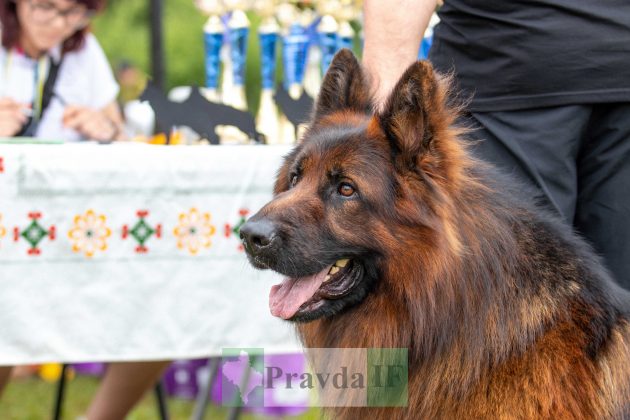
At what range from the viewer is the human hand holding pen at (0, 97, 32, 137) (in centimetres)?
422

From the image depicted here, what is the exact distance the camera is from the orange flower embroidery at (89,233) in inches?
131

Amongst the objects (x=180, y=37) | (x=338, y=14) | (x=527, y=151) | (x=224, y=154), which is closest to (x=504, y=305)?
(x=527, y=151)

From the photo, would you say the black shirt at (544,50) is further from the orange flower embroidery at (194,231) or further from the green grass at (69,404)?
the green grass at (69,404)

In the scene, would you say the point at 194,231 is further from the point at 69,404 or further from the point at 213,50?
the point at 69,404

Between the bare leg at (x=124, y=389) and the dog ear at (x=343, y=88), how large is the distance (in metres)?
1.76

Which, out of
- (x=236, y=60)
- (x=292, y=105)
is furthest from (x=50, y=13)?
(x=292, y=105)

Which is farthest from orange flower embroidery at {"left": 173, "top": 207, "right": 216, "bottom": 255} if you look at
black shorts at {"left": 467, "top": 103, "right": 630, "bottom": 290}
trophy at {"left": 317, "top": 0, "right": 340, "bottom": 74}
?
trophy at {"left": 317, "top": 0, "right": 340, "bottom": 74}

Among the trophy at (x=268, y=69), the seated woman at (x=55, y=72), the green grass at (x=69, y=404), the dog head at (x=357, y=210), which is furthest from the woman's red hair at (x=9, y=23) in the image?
the dog head at (x=357, y=210)

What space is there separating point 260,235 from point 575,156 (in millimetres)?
1143

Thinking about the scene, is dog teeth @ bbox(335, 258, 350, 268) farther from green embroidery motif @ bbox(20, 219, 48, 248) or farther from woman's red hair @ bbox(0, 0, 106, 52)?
woman's red hair @ bbox(0, 0, 106, 52)

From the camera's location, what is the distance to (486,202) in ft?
8.18

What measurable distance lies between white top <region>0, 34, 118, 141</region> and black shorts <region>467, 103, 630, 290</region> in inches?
104

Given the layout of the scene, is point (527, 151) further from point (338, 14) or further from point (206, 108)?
point (338, 14)

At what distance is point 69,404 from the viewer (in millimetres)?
5969
